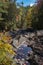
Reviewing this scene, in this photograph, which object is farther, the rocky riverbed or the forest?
the forest

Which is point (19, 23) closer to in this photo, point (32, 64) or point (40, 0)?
point (40, 0)

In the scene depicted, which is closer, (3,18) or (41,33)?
(41,33)

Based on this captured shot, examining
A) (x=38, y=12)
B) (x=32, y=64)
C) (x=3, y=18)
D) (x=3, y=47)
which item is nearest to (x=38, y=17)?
(x=38, y=12)

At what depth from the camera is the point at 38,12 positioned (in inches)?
1069

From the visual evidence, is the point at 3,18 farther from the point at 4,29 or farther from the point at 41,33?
the point at 41,33

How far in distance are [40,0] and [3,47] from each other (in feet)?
65.8

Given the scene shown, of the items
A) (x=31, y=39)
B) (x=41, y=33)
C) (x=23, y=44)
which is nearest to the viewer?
(x=23, y=44)

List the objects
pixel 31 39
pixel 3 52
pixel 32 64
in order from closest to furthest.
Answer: pixel 3 52 → pixel 32 64 → pixel 31 39

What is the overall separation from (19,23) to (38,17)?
6199mm

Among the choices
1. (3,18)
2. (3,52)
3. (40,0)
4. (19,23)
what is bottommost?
(19,23)

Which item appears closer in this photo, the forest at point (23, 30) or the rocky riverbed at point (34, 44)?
the rocky riverbed at point (34, 44)

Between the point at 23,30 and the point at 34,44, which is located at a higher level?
the point at 34,44

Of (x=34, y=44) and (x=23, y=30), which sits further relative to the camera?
(x=23, y=30)

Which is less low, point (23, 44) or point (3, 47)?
point (3, 47)
